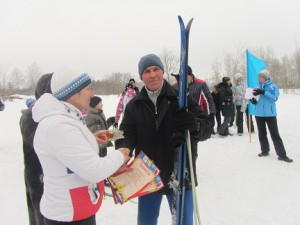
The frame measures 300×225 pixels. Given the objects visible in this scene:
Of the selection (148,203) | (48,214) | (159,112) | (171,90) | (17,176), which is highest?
(171,90)

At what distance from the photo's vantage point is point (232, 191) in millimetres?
4141

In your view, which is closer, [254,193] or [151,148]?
[151,148]

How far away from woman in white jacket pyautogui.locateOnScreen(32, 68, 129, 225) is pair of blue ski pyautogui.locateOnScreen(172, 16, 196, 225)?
0.54m

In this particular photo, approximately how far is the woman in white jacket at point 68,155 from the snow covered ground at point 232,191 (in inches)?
77.1

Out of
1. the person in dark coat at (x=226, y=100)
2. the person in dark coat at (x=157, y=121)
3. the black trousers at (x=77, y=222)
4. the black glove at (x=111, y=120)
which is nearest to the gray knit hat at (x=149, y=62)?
the person in dark coat at (x=157, y=121)

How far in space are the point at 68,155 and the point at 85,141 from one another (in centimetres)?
13

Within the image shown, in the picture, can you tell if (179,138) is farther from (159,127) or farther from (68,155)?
(68,155)

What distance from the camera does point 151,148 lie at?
2199mm

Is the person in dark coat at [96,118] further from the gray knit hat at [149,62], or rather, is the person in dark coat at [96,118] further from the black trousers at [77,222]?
the black trousers at [77,222]

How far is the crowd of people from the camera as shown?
150 centimetres

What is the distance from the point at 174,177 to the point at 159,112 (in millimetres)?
553

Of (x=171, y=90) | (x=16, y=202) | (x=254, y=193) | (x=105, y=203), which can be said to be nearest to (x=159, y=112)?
(x=171, y=90)

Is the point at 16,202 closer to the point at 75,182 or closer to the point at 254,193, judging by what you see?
the point at 75,182

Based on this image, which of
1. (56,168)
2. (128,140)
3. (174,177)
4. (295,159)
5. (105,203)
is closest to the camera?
(56,168)
